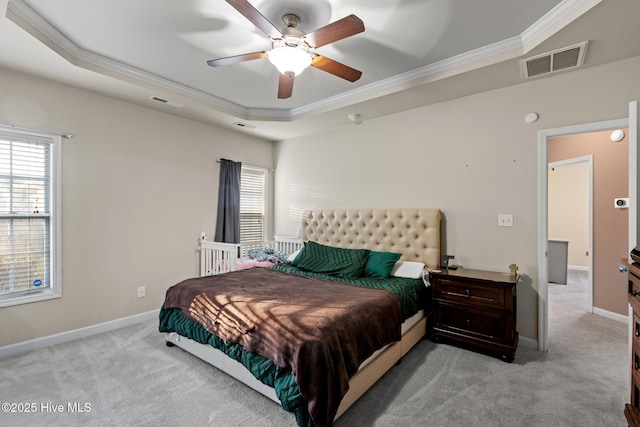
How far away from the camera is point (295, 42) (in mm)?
2076

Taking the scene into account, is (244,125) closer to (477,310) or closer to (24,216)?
(24,216)

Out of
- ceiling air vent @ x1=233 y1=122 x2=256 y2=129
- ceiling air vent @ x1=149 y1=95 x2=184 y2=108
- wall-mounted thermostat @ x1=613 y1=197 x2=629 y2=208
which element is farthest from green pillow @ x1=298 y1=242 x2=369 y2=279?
wall-mounted thermostat @ x1=613 y1=197 x2=629 y2=208

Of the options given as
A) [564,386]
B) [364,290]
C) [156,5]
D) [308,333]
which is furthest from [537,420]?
[156,5]

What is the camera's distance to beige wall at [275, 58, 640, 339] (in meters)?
2.61

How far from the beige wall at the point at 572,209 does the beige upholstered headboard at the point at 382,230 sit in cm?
483

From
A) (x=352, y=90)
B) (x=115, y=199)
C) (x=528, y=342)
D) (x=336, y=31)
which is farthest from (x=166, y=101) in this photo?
(x=528, y=342)

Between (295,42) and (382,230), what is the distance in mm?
2340

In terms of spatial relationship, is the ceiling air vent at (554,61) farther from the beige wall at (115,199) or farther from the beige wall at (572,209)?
the beige wall at (572,209)

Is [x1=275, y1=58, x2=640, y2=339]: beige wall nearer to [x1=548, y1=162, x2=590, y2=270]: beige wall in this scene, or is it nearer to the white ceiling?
the white ceiling

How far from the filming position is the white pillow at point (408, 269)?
3.06m

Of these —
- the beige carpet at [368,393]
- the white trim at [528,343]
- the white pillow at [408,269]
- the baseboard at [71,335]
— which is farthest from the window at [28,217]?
the white trim at [528,343]

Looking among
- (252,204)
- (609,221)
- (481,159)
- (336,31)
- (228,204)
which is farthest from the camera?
(252,204)

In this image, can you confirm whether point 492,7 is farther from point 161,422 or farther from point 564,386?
point 161,422

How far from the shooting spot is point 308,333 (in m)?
1.73
